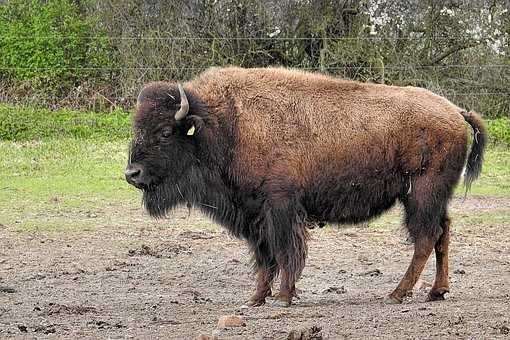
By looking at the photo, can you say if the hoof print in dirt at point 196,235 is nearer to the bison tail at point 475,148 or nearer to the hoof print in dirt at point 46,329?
the bison tail at point 475,148

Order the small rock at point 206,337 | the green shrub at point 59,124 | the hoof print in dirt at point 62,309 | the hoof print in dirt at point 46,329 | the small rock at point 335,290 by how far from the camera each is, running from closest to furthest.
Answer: the small rock at point 206,337 → the hoof print in dirt at point 46,329 → the hoof print in dirt at point 62,309 → the small rock at point 335,290 → the green shrub at point 59,124

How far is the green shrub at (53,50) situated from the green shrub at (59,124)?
51.9 inches

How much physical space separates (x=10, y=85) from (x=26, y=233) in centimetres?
1111

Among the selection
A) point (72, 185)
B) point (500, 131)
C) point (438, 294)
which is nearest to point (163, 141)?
point (438, 294)

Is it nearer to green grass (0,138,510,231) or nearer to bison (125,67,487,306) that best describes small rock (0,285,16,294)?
bison (125,67,487,306)

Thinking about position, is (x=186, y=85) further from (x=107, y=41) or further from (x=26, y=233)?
(x=107, y=41)

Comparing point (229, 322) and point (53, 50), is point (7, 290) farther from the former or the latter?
point (53, 50)

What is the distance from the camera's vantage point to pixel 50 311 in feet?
27.6

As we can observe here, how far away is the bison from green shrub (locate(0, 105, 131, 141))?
464 inches

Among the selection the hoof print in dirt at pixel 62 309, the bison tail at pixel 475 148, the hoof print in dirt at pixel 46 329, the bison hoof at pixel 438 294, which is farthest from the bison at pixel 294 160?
the hoof print in dirt at pixel 46 329

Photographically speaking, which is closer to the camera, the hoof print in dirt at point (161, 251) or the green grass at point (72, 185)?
the hoof print in dirt at point (161, 251)

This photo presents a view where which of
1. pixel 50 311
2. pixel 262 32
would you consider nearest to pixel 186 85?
pixel 50 311

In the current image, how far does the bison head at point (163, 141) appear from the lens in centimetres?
924

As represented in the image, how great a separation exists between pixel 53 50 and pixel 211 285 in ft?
48.7
